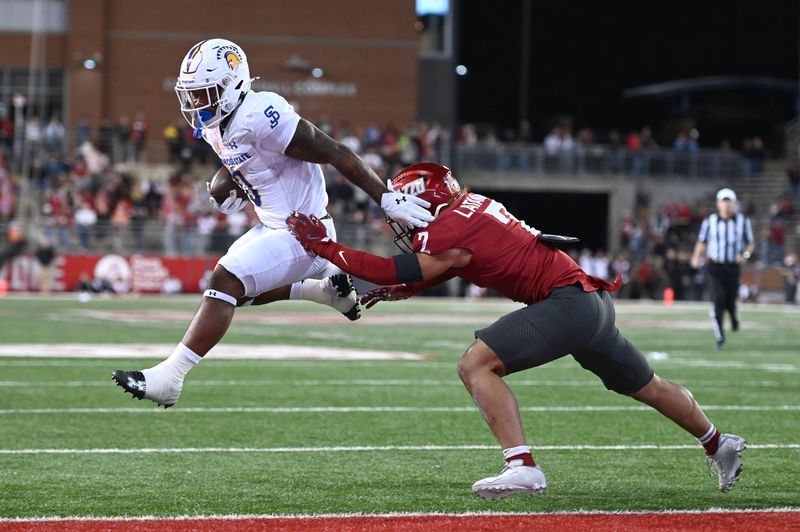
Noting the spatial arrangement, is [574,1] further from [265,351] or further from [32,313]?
[265,351]

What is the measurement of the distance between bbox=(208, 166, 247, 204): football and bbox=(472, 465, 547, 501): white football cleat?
7.60 feet

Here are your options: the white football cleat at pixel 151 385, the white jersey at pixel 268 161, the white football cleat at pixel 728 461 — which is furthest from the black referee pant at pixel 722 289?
the white football cleat at pixel 151 385

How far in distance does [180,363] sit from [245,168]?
3.35ft

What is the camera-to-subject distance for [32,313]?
20.6m

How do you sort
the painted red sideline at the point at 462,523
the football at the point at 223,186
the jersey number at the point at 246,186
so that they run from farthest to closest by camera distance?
1. the football at the point at 223,186
2. the jersey number at the point at 246,186
3. the painted red sideline at the point at 462,523

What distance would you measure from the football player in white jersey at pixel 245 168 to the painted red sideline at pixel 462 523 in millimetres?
1306

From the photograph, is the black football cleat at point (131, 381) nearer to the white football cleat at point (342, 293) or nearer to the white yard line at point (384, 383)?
the white football cleat at point (342, 293)

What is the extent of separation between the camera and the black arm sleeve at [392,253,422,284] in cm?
557

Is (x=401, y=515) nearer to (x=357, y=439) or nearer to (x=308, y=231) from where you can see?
(x=308, y=231)

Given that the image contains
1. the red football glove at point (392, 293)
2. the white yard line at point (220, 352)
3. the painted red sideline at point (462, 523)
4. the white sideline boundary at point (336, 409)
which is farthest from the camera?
the white yard line at point (220, 352)

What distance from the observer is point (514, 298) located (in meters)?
5.89

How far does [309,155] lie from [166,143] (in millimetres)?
28338

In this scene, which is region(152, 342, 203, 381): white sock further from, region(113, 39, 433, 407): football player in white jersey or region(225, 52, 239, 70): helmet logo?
region(225, 52, 239, 70): helmet logo

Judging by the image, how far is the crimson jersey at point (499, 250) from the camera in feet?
18.5
